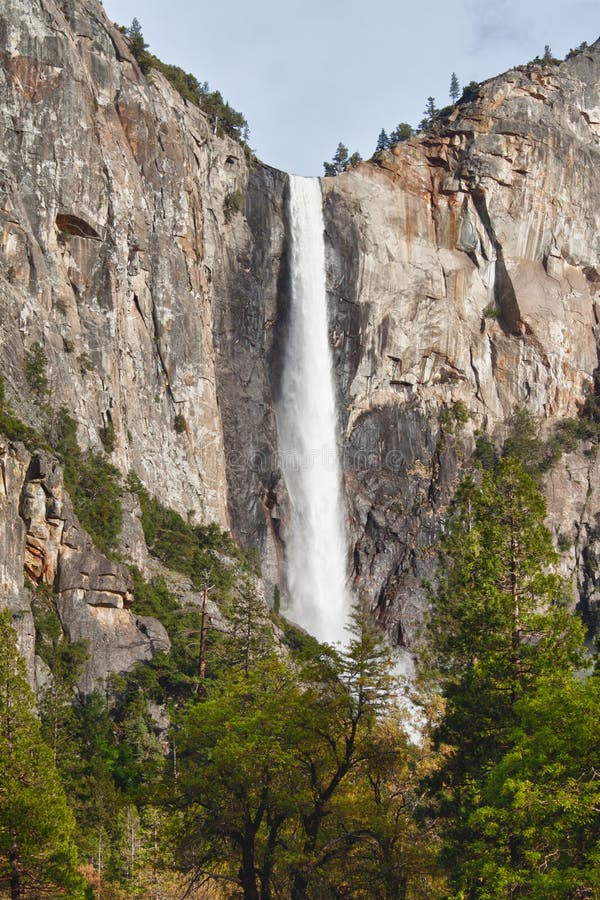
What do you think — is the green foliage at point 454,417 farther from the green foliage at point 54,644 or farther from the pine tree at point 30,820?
the pine tree at point 30,820

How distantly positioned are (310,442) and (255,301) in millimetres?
10198

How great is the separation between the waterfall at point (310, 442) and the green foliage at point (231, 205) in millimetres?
4566

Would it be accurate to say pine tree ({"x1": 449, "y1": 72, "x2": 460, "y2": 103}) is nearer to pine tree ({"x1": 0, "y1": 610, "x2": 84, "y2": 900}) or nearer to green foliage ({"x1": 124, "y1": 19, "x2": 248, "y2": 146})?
green foliage ({"x1": 124, "y1": 19, "x2": 248, "y2": 146})

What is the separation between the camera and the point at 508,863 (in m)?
17.8

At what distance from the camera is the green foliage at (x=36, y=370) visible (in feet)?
162

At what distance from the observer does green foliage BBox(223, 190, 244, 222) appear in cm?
6862

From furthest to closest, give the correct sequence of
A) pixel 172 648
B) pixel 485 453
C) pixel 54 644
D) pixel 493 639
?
pixel 485 453
pixel 172 648
pixel 54 644
pixel 493 639

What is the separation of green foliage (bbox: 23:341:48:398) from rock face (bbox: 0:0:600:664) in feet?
1.64

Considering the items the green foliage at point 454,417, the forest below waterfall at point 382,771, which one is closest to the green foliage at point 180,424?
the green foliage at point 454,417

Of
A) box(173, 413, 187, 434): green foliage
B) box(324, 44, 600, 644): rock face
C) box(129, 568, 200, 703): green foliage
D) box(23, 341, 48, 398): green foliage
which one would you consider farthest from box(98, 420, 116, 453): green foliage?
box(324, 44, 600, 644): rock face

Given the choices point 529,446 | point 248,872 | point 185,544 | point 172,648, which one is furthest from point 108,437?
point 248,872

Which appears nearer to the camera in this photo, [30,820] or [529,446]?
[30,820]

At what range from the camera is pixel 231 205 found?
225 ft

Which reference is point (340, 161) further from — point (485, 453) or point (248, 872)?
point (248, 872)
